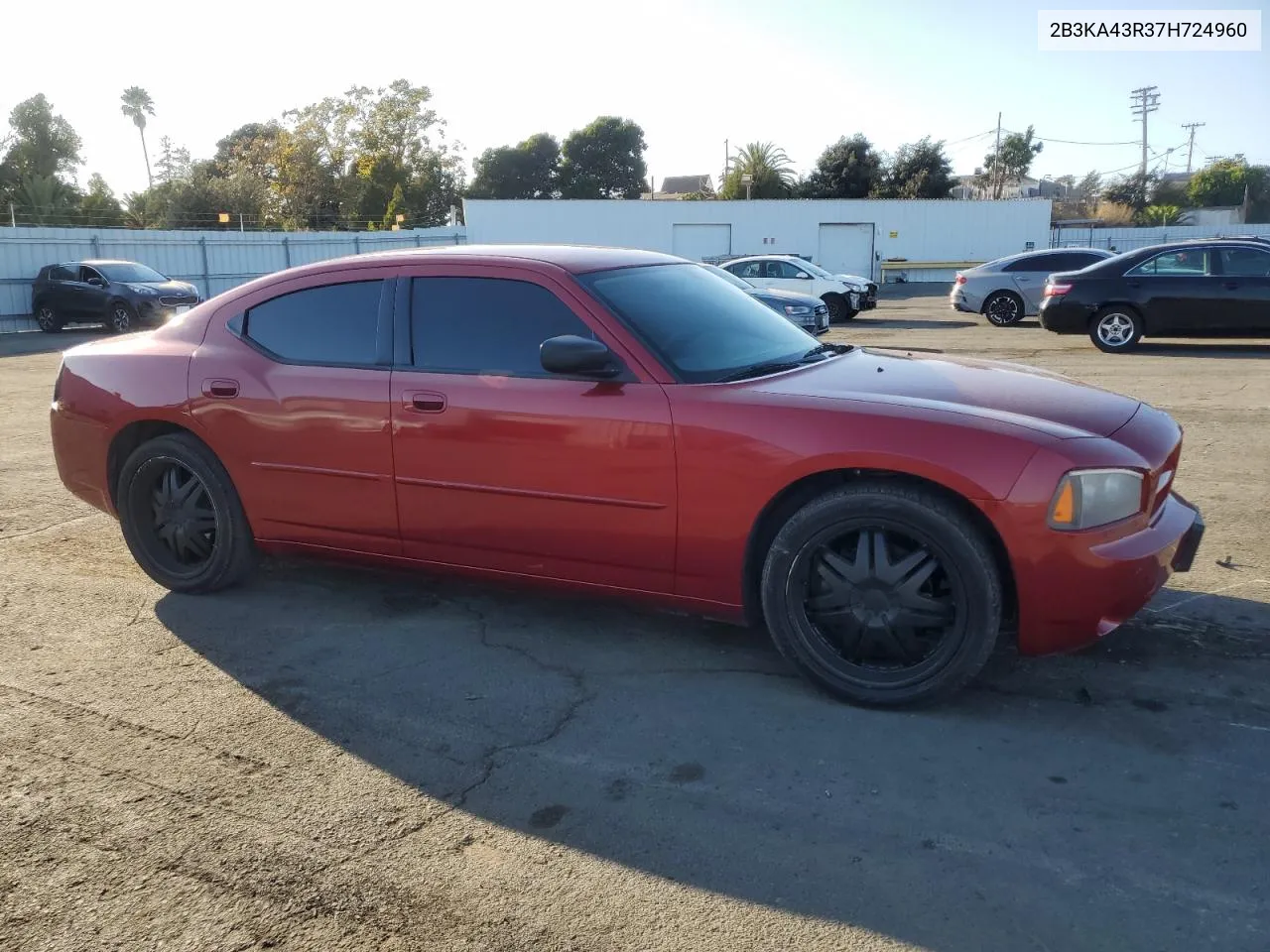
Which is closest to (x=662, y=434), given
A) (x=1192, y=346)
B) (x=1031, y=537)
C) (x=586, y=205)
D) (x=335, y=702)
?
(x=1031, y=537)

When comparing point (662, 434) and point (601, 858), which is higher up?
point (662, 434)

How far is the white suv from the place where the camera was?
20.7 metres

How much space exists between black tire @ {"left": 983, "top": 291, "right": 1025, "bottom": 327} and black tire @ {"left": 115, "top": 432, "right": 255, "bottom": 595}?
16.7m

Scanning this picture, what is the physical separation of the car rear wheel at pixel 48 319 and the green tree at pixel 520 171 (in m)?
47.7

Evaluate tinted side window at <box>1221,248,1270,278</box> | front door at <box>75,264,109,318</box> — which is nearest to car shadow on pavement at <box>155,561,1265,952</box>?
tinted side window at <box>1221,248,1270,278</box>

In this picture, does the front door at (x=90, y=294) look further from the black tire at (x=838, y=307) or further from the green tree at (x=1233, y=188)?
the green tree at (x=1233, y=188)

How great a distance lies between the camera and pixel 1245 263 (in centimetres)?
1308

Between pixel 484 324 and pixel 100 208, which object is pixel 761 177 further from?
pixel 484 324

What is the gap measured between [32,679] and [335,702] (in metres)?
1.21

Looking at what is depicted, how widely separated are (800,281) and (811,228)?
19.0m

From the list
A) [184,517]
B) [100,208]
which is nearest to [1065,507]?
[184,517]

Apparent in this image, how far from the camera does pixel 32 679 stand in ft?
12.7

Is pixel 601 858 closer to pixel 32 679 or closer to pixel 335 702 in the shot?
pixel 335 702

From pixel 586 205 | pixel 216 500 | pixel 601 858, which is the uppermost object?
pixel 586 205
